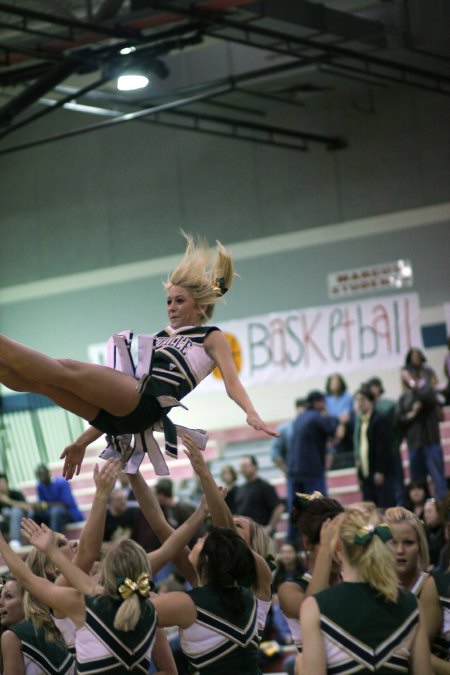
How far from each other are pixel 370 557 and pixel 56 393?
1.69 m

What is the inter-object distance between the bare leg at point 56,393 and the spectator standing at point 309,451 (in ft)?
21.2

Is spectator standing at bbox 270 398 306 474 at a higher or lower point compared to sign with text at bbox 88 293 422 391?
lower

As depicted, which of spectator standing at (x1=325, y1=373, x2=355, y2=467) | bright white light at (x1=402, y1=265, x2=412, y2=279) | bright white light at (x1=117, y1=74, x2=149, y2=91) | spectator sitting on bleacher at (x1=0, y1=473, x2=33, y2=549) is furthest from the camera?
bright white light at (x1=402, y1=265, x2=412, y2=279)

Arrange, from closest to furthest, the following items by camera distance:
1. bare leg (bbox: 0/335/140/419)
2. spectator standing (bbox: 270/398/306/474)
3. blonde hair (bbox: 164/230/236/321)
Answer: bare leg (bbox: 0/335/140/419)
blonde hair (bbox: 164/230/236/321)
spectator standing (bbox: 270/398/306/474)

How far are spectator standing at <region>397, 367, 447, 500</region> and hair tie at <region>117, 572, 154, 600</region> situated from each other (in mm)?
7443

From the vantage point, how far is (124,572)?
3.51m

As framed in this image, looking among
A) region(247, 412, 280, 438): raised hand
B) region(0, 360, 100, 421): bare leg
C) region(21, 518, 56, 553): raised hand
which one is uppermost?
region(0, 360, 100, 421): bare leg

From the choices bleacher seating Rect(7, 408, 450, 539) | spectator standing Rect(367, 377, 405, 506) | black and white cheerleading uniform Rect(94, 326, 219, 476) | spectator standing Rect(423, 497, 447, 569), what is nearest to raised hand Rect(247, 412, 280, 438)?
black and white cheerleading uniform Rect(94, 326, 219, 476)

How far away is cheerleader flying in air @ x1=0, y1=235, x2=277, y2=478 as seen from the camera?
14.0ft

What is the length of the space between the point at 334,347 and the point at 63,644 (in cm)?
896

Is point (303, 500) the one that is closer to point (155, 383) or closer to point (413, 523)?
point (413, 523)

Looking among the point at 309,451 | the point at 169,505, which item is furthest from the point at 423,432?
the point at 169,505

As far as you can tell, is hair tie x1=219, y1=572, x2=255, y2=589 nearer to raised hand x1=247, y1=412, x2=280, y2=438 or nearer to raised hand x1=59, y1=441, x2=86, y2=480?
raised hand x1=247, y1=412, x2=280, y2=438

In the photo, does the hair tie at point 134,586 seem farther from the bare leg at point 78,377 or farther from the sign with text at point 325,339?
the sign with text at point 325,339
